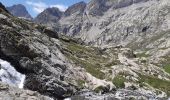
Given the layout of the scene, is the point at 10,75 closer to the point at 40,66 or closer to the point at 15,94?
the point at 40,66

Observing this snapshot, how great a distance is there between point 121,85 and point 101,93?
688 inches

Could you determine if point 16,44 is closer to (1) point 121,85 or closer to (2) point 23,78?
(2) point 23,78

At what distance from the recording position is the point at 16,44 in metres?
88.7

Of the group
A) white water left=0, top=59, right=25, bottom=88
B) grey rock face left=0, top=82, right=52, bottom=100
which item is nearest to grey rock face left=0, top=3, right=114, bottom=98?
white water left=0, top=59, right=25, bottom=88

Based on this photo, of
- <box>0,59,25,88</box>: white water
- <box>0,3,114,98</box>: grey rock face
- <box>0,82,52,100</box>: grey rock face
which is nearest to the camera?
<box>0,82,52,100</box>: grey rock face

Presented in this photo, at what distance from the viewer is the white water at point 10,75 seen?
8006 cm

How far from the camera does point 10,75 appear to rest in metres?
81.6

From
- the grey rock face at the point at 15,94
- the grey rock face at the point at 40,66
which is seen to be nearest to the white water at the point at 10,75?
the grey rock face at the point at 40,66

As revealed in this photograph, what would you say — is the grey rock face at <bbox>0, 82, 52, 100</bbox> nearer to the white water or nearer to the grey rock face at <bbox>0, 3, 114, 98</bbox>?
the white water

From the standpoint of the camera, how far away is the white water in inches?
3152

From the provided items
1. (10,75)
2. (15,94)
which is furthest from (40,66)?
(15,94)

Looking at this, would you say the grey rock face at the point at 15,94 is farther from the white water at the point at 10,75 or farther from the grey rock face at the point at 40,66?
the grey rock face at the point at 40,66

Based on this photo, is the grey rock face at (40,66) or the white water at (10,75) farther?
the grey rock face at (40,66)

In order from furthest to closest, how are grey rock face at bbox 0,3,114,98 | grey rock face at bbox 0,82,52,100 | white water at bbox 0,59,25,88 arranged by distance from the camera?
grey rock face at bbox 0,3,114,98 → white water at bbox 0,59,25,88 → grey rock face at bbox 0,82,52,100
